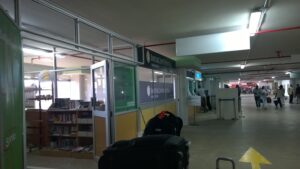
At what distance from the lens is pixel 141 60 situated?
6289 millimetres

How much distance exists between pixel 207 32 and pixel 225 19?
1.02 meters

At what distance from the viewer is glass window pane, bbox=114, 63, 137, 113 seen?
546 centimetres

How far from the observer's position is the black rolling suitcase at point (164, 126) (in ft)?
11.5

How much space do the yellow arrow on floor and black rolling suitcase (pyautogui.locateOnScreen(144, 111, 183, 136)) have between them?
1758 millimetres

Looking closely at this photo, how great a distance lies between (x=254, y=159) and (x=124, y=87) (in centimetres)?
317

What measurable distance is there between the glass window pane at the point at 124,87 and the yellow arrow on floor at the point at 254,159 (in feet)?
8.99

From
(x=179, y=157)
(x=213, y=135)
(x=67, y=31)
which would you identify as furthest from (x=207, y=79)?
(x=179, y=157)

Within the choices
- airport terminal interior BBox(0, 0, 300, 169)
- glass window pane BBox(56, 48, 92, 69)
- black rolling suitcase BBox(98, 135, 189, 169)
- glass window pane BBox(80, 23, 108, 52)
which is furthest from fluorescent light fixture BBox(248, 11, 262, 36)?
glass window pane BBox(56, 48, 92, 69)

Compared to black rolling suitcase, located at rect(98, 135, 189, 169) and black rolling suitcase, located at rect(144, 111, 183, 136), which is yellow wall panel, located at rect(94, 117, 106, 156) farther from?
black rolling suitcase, located at rect(98, 135, 189, 169)

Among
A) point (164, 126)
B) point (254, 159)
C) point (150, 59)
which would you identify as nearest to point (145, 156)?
point (164, 126)

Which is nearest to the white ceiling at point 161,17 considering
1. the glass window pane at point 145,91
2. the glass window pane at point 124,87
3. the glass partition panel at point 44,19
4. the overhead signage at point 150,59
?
the glass partition panel at point 44,19

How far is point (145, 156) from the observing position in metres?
1.74

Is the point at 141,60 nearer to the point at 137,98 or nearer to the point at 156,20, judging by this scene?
the point at 137,98

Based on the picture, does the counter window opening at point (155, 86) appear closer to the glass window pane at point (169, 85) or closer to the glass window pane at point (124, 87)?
the glass window pane at point (169, 85)
